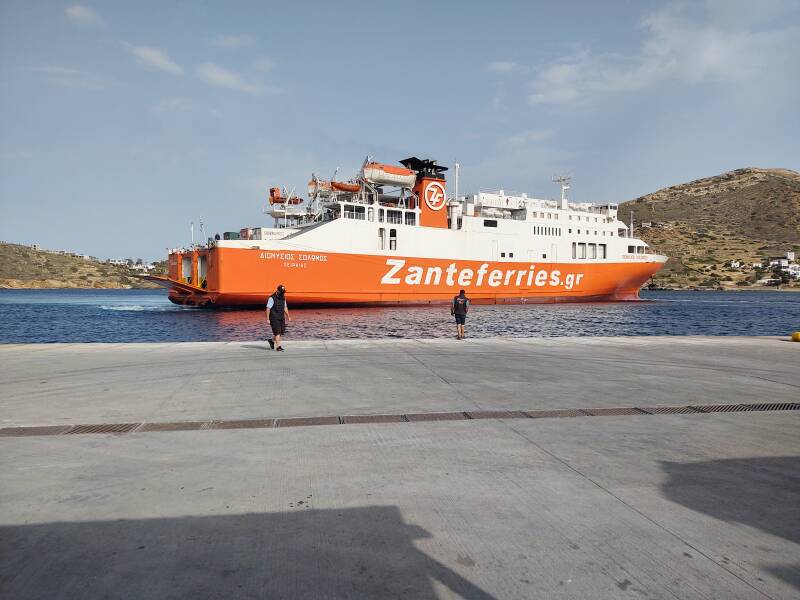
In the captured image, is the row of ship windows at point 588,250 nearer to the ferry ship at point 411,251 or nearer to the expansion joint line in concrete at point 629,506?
the ferry ship at point 411,251

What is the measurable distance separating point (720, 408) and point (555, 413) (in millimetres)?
2491

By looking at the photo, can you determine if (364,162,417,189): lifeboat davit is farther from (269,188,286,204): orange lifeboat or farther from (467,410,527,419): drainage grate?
(467,410,527,419): drainage grate

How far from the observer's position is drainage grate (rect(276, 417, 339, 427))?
649cm

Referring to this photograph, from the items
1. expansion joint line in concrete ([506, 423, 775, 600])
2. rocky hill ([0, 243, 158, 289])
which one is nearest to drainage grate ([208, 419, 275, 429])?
expansion joint line in concrete ([506, 423, 775, 600])

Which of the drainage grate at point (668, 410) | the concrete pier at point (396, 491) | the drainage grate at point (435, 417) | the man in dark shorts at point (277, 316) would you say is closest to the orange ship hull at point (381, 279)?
the man in dark shorts at point (277, 316)

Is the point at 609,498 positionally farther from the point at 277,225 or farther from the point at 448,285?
the point at 277,225

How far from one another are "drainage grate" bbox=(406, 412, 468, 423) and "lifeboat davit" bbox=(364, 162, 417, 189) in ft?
120

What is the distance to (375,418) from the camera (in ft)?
22.2

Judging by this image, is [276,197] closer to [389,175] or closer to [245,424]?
[389,175]

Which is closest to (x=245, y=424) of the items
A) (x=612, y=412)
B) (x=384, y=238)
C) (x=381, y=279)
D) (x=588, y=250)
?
(x=612, y=412)

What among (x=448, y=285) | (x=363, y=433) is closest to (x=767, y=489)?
(x=363, y=433)

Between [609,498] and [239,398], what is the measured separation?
5655mm

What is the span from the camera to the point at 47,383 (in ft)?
29.7

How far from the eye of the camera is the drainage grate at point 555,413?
696 centimetres
